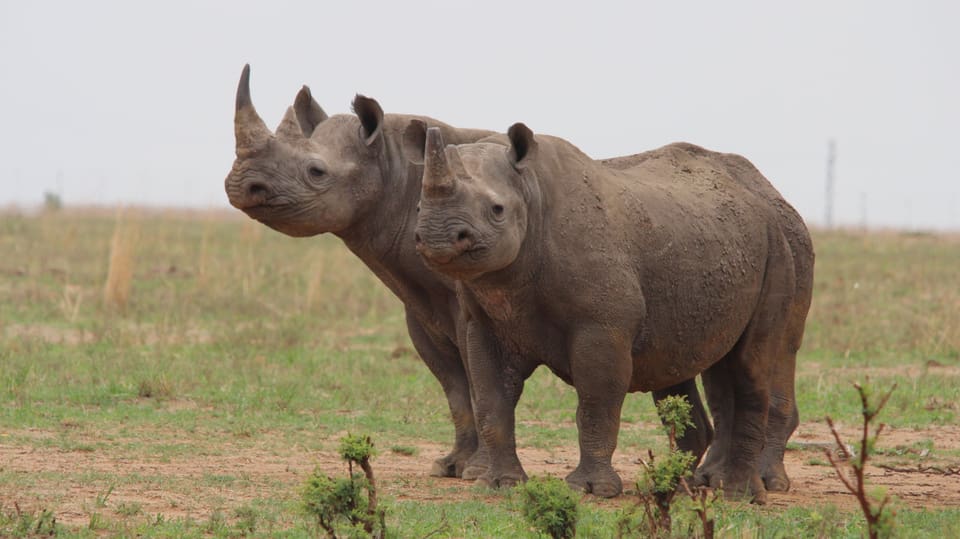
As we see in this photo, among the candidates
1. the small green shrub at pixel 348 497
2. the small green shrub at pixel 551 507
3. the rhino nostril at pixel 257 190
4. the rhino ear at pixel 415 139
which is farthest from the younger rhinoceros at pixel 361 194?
the small green shrub at pixel 551 507

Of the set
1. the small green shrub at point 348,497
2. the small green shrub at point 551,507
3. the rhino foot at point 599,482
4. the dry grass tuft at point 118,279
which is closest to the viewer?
the small green shrub at point 348,497

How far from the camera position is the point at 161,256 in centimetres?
2203

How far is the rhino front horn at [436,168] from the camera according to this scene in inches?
254

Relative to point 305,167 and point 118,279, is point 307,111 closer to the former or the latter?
point 305,167

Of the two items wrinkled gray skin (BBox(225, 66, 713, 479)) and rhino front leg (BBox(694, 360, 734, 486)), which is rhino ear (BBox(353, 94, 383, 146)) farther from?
rhino front leg (BBox(694, 360, 734, 486))

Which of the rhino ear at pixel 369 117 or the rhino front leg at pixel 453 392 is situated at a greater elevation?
the rhino ear at pixel 369 117

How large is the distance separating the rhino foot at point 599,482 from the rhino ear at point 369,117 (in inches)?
87.2

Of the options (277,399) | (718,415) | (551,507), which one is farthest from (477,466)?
(277,399)

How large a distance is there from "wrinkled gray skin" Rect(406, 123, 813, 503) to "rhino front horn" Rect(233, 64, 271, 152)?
2.69 feet

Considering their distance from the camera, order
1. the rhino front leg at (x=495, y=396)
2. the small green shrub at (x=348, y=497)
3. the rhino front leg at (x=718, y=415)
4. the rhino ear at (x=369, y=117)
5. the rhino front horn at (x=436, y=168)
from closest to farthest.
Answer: the small green shrub at (x=348, y=497) → the rhino front horn at (x=436, y=168) → the rhino front leg at (x=495, y=396) → the rhino ear at (x=369, y=117) → the rhino front leg at (x=718, y=415)

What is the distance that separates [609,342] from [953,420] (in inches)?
192

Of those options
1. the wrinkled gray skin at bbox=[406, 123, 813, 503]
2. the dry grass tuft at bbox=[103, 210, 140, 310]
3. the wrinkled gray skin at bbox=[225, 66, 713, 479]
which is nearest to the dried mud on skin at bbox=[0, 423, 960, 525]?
the wrinkled gray skin at bbox=[406, 123, 813, 503]

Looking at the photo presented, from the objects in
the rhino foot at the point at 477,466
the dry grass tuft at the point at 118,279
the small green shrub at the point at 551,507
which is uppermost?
the dry grass tuft at the point at 118,279

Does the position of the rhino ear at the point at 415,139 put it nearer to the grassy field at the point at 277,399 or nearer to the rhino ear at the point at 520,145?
the rhino ear at the point at 520,145
